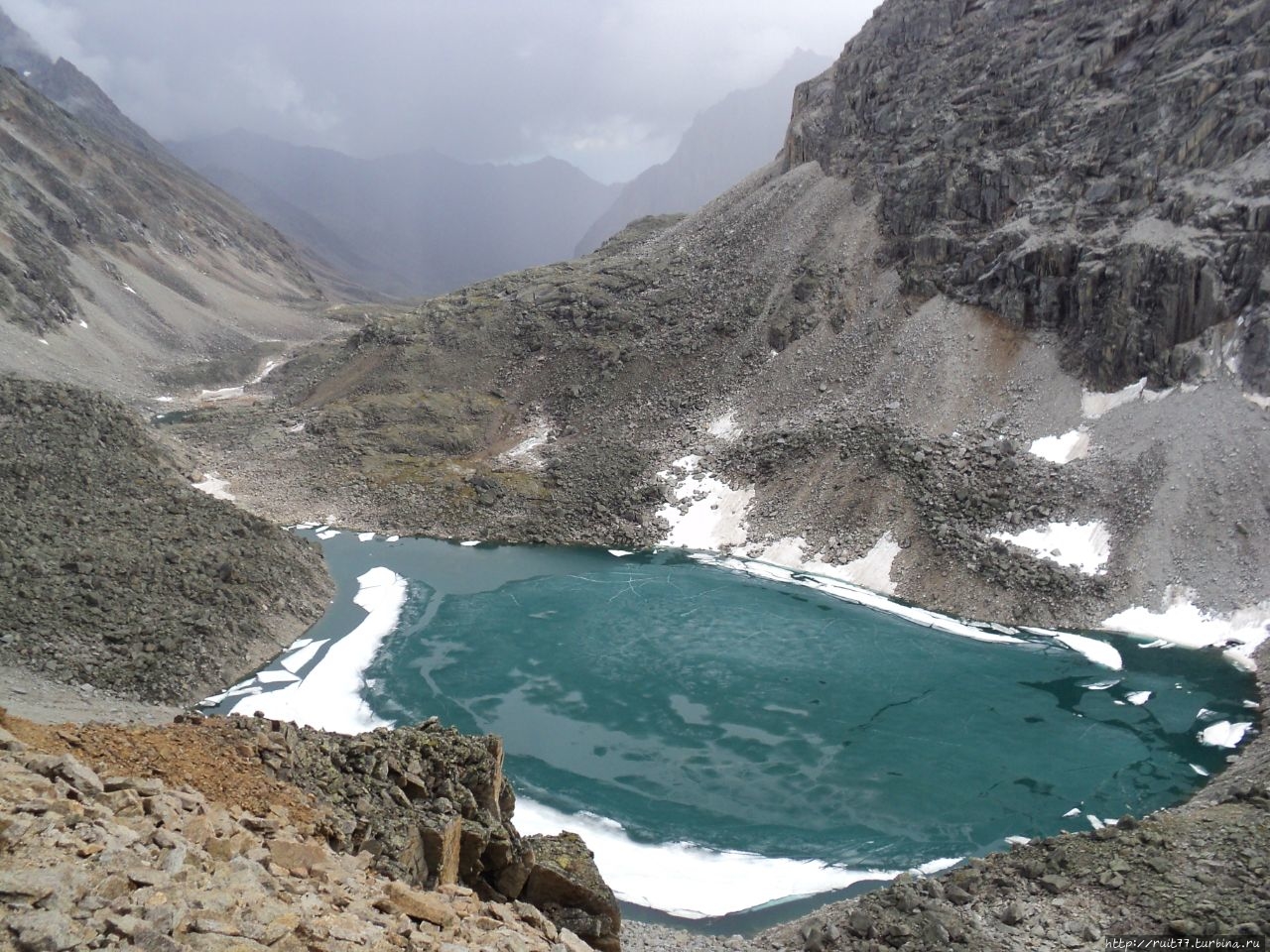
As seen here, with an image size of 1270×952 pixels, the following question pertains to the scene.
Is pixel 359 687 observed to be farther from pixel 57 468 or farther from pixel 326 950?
pixel 326 950

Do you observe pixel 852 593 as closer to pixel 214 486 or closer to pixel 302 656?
pixel 302 656

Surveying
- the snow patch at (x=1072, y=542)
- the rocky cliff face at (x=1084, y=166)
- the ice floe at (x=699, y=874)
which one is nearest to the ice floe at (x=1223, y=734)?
the snow patch at (x=1072, y=542)

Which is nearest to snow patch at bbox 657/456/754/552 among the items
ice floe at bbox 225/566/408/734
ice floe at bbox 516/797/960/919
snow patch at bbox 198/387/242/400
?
ice floe at bbox 225/566/408/734

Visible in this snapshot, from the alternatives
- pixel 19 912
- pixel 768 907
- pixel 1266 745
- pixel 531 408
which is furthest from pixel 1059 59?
pixel 19 912

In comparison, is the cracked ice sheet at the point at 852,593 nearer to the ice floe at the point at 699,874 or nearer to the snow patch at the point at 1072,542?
the snow patch at the point at 1072,542

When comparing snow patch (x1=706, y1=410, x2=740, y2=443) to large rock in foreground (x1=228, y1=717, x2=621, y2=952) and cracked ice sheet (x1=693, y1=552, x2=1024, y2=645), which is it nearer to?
cracked ice sheet (x1=693, y1=552, x2=1024, y2=645)
